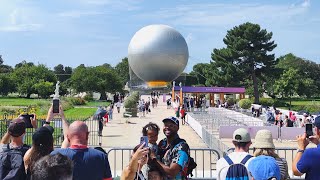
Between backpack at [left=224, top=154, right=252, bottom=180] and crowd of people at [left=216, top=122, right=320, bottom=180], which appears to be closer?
backpack at [left=224, top=154, right=252, bottom=180]

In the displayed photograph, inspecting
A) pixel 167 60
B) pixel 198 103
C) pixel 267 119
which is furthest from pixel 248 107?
pixel 167 60

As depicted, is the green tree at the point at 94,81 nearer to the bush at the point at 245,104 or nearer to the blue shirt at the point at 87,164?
the bush at the point at 245,104

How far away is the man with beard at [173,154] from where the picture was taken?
17.6 feet

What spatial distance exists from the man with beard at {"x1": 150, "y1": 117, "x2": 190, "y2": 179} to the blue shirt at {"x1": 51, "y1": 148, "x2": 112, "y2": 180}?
1.91 feet

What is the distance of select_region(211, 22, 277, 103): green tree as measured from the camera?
6631cm

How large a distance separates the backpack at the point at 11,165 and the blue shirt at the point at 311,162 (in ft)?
10.7

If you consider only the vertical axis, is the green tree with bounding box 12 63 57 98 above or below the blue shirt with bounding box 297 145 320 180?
above

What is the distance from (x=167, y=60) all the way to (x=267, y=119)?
212ft

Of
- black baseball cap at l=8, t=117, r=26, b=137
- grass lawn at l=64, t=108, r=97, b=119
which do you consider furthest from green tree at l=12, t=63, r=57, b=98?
black baseball cap at l=8, t=117, r=26, b=137

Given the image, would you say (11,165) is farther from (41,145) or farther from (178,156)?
(178,156)

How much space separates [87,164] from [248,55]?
6315 centimetres

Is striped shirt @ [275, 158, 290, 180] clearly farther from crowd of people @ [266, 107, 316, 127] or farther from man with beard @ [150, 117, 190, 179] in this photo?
crowd of people @ [266, 107, 316, 127]

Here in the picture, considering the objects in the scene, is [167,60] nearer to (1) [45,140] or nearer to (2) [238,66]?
(2) [238,66]

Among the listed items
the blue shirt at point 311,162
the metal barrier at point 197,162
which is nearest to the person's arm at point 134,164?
the blue shirt at point 311,162
